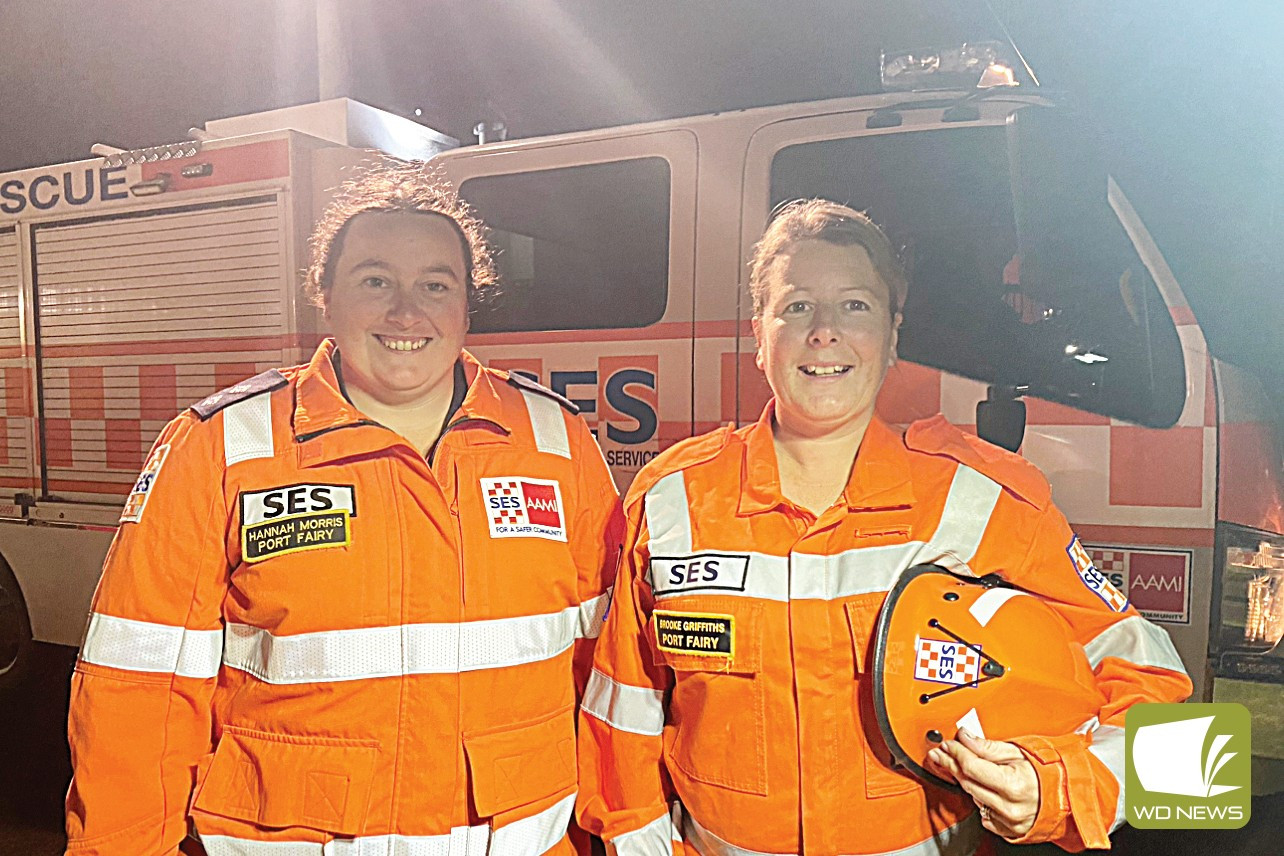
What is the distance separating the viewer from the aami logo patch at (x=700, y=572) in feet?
4.60

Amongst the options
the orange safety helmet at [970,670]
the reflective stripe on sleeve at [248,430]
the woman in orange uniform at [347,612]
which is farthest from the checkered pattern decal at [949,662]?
the reflective stripe on sleeve at [248,430]

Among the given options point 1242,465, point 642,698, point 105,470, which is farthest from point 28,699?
point 1242,465

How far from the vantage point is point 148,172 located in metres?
2.44

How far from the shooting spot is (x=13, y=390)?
2516 mm

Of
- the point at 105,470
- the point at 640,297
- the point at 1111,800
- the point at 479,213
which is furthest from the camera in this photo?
the point at 105,470

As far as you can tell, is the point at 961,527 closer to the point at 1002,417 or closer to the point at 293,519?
the point at 1002,417

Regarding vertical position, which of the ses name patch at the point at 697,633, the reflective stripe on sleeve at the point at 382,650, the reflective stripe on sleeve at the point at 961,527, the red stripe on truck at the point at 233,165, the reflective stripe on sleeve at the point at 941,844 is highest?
the red stripe on truck at the point at 233,165

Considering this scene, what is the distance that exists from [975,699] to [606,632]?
0.58m

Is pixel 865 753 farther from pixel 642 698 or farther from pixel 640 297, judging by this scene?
pixel 640 297

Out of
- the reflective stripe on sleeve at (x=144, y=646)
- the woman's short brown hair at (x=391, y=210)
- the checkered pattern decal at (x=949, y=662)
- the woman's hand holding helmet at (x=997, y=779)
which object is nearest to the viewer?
the woman's hand holding helmet at (x=997, y=779)

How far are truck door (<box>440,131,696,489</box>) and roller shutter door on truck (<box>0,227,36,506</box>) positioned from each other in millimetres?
1417

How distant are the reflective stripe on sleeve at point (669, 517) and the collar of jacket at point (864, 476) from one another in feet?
0.31

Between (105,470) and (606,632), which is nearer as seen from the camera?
(606,632)

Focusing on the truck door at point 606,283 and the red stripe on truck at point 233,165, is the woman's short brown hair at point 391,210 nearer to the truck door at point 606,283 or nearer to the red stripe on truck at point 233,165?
the truck door at point 606,283
